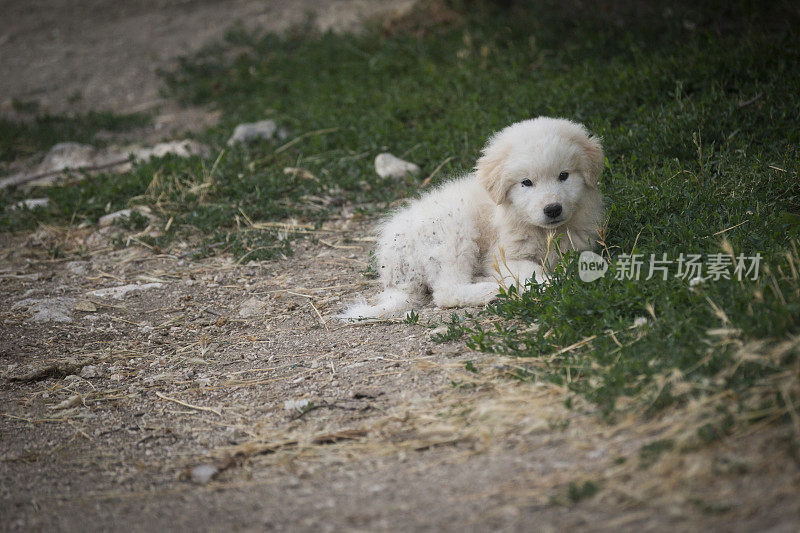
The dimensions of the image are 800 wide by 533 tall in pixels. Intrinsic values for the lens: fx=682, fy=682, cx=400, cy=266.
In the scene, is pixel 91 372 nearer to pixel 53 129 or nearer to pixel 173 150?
pixel 173 150

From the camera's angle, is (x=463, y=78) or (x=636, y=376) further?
(x=463, y=78)

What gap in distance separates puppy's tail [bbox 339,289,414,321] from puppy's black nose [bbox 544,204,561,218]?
1155 mm

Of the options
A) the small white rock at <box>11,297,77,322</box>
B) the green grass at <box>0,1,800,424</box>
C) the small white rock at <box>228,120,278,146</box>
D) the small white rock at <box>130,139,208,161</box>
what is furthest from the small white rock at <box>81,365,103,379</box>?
the small white rock at <box>228,120,278,146</box>

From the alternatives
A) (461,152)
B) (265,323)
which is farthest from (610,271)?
(461,152)

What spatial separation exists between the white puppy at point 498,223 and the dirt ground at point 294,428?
1.05 ft

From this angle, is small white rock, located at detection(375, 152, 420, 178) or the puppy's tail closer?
the puppy's tail

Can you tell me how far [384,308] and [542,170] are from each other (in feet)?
4.56

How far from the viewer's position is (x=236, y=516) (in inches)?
107

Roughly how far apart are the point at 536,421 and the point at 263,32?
33.4 feet

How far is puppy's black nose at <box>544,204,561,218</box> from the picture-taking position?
4172 millimetres

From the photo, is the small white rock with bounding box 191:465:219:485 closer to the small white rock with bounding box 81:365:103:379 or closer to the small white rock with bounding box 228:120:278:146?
the small white rock with bounding box 81:365:103:379

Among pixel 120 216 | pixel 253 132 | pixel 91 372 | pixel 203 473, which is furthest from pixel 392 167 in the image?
pixel 203 473

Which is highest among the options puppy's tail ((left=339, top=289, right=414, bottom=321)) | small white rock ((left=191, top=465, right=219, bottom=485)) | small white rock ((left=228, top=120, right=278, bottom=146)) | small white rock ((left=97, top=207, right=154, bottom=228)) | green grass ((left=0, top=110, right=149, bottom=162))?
green grass ((left=0, top=110, right=149, bottom=162))

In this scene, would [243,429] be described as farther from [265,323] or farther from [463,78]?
[463,78]
